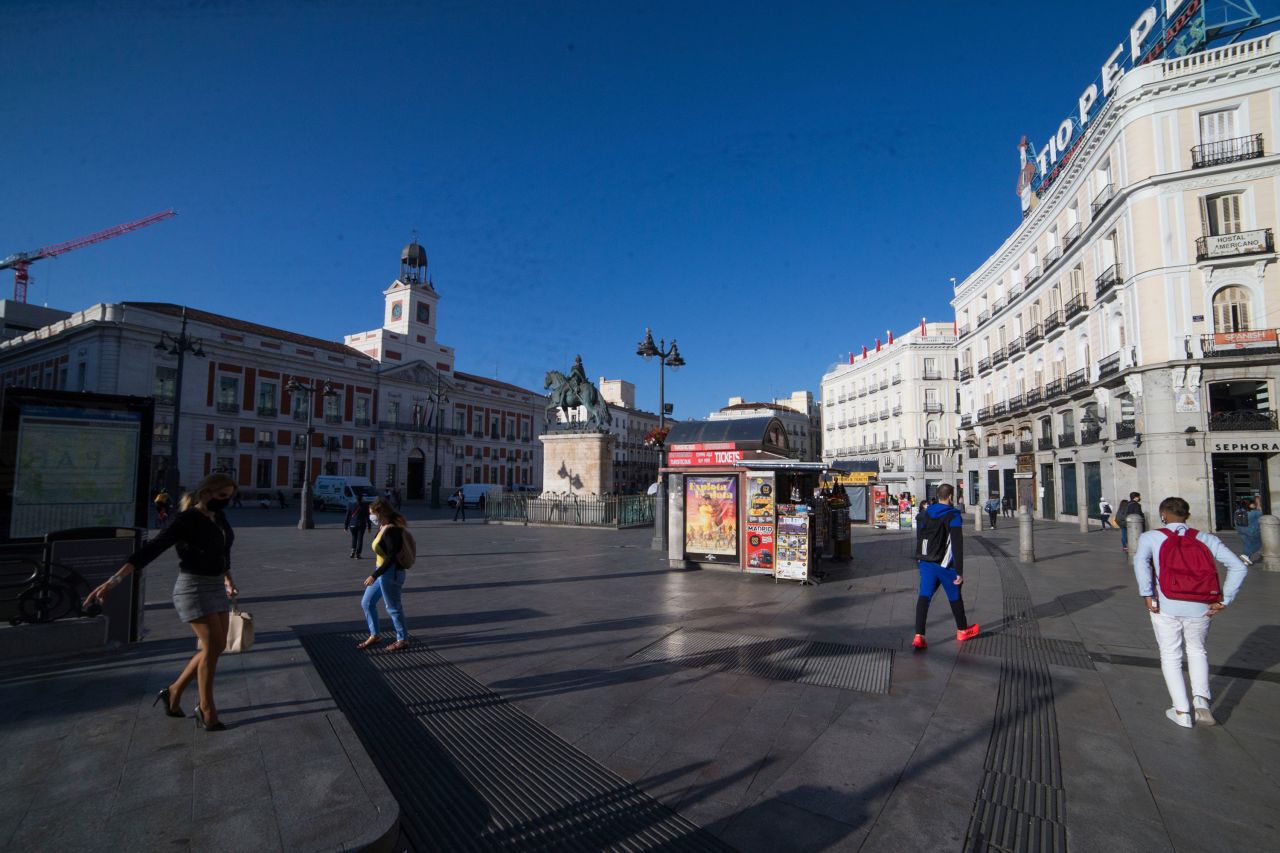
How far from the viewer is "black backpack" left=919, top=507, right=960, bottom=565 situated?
20.1 feet

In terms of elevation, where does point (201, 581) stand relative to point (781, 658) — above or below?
above

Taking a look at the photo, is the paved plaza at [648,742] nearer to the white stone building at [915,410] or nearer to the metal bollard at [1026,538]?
the metal bollard at [1026,538]

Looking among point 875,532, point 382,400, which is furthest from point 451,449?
point 875,532

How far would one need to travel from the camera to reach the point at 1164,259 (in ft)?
68.7

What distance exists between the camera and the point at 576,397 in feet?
80.7

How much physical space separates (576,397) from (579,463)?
290 cm

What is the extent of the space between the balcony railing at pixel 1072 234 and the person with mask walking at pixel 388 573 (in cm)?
3149

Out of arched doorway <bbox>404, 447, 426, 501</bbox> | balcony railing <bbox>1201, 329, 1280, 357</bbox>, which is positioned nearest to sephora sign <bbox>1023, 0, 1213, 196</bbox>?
balcony railing <bbox>1201, 329, 1280, 357</bbox>

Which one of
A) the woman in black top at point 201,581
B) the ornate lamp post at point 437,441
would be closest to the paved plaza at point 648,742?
the woman in black top at point 201,581

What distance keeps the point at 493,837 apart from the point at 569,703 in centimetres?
174

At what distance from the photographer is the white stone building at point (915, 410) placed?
48281 mm

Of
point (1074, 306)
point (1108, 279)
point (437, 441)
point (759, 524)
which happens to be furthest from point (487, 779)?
point (437, 441)

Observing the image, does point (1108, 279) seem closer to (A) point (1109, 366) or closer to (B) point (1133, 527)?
(A) point (1109, 366)

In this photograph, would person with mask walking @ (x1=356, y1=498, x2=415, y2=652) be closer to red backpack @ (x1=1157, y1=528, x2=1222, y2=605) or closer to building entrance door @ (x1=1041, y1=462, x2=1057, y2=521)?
red backpack @ (x1=1157, y1=528, x2=1222, y2=605)
